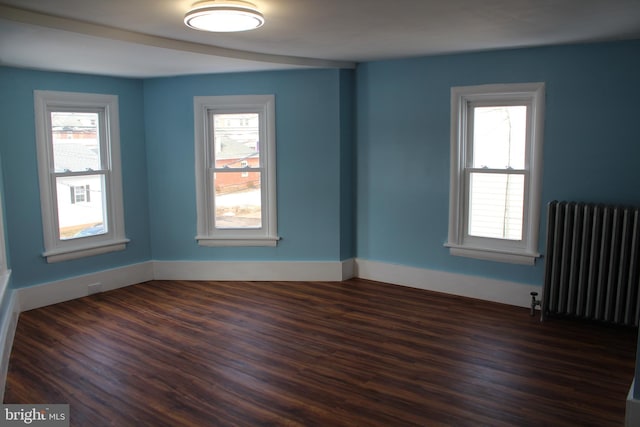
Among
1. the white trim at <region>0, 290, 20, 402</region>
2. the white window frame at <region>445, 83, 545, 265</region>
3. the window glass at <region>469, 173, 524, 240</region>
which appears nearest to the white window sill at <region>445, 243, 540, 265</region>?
the white window frame at <region>445, 83, 545, 265</region>

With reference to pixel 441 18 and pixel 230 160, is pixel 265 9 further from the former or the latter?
pixel 230 160

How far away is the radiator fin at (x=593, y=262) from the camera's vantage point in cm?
425

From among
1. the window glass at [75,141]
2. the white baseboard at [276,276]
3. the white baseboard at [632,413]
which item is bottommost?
the white baseboard at [632,413]

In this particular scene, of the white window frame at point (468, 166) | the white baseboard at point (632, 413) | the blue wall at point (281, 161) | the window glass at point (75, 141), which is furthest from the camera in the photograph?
the blue wall at point (281, 161)

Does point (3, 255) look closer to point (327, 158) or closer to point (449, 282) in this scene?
point (327, 158)

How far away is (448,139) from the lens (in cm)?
528

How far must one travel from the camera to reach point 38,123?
503 centimetres

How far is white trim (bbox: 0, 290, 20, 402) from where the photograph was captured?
353 centimetres

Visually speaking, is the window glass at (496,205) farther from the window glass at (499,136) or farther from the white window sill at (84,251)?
the white window sill at (84,251)

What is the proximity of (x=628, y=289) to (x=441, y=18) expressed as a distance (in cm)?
259

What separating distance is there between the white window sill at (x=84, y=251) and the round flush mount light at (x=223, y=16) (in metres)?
2.95

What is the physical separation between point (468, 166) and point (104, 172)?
369 cm

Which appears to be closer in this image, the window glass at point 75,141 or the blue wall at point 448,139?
the blue wall at point 448,139

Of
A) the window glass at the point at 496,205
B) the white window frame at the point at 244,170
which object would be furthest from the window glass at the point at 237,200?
the window glass at the point at 496,205
